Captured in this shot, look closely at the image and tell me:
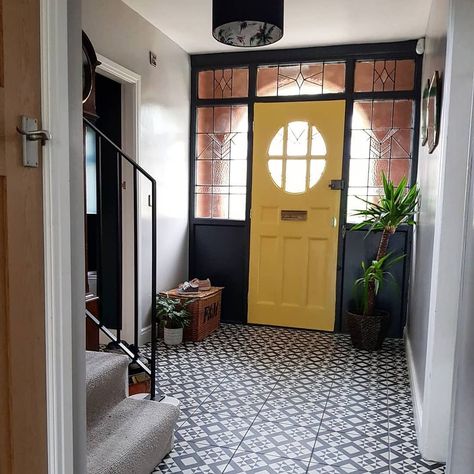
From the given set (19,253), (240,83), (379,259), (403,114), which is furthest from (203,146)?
(19,253)

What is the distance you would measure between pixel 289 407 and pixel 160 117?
2.43 m

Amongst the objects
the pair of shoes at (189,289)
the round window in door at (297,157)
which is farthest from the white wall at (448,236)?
the pair of shoes at (189,289)

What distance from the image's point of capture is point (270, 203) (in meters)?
4.07

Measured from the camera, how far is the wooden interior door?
0.98 metres

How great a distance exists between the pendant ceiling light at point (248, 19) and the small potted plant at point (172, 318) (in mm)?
2015

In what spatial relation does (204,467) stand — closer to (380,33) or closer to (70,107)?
(70,107)

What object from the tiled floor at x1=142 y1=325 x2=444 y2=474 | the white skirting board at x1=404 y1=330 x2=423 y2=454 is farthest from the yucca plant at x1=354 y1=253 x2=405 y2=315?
the white skirting board at x1=404 y1=330 x2=423 y2=454

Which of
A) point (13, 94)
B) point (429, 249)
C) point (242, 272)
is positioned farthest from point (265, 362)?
point (13, 94)

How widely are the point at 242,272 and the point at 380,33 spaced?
7.63 feet

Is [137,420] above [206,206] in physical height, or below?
below

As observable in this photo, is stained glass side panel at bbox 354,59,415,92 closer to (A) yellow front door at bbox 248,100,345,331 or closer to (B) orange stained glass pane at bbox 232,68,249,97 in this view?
(A) yellow front door at bbox 248,100,345,331

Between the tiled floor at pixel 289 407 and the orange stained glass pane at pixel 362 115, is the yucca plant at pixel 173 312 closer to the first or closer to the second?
the tiled floor at pixel 289 407

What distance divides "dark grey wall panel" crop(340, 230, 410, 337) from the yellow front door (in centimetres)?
12

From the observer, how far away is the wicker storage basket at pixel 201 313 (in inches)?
143
